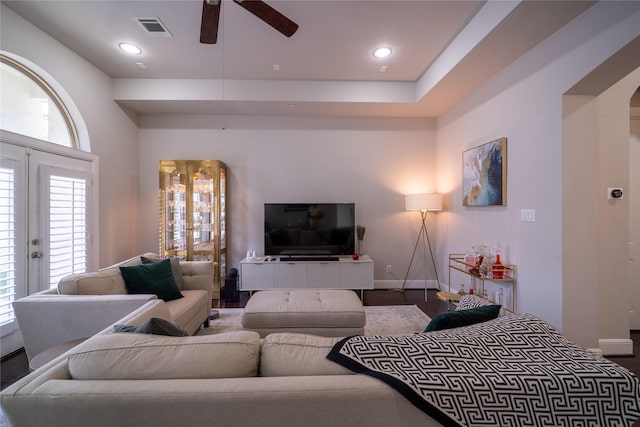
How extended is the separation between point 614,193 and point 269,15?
3339mm

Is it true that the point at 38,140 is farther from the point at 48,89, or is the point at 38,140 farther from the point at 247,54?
the point at 247,54

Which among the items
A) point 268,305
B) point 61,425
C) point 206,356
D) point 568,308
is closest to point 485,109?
point 568,308

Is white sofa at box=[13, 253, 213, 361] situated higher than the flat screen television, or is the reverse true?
the flat screen television

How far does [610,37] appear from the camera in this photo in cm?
197

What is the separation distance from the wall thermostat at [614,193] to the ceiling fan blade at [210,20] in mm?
3607

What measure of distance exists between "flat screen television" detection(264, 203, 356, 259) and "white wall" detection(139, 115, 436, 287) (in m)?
0.32

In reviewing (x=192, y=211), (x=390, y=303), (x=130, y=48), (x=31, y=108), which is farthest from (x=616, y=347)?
(x=31, y=108)

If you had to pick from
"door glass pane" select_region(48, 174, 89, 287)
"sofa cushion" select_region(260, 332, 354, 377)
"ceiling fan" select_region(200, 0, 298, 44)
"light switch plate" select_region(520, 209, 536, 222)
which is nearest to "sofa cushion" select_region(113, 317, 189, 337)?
"sofa cushion" select_region(260, 332, 354, 377)

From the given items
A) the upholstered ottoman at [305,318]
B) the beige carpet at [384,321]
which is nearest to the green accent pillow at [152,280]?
the beige carpet at [384,321]

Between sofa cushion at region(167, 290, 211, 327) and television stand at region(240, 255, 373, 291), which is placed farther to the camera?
television stand at region(240, 255, 373, 291)

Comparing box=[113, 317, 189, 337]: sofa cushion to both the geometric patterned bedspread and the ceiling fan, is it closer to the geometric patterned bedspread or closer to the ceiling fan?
the geometric patterned bedspread

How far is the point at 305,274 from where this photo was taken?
4.05m

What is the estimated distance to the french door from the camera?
2477 mm

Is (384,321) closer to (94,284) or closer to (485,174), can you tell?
(485,174)
